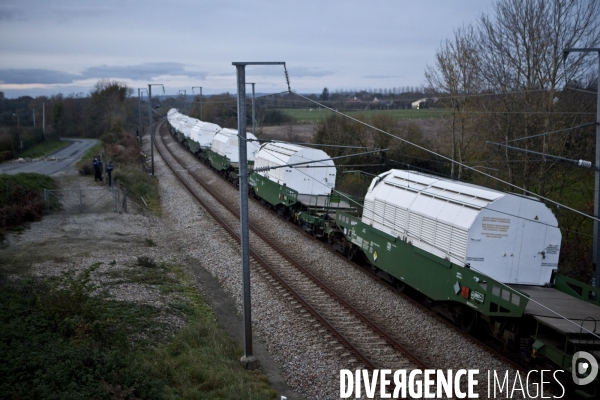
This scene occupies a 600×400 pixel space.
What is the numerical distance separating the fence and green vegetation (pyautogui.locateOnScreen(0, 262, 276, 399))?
38.7 ft

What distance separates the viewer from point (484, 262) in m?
12.6

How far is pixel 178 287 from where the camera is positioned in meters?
16.6

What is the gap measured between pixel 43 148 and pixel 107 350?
4670 centimetres

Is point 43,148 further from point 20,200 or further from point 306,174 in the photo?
point 306,174

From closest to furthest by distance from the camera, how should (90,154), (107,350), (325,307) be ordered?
1. (107,350)
2. (325,307)
3. (90,154)

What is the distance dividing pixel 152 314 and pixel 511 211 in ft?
31.7

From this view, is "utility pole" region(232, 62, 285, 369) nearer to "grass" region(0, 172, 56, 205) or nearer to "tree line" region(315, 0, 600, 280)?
"tree line" region(315, 0, 600, 280)

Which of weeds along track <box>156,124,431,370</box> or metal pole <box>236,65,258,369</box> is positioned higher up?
metal pole <box>236,65,258,369</box>

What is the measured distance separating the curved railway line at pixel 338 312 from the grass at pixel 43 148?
29.5 metres

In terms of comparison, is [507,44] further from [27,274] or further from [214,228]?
[27,274]

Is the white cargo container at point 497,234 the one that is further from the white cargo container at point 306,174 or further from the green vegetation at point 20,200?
the green vegetation at point 20,200

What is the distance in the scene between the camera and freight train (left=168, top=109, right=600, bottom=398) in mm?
10680

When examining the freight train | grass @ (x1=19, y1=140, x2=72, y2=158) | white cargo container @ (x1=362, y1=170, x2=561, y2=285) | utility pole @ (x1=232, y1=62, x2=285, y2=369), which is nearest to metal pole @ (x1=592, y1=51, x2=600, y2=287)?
the freight train

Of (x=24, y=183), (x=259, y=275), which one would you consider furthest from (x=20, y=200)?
(x=259, y=275)
